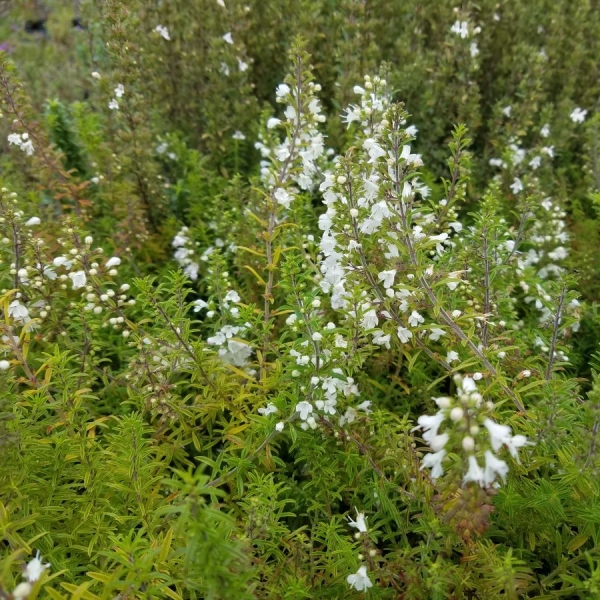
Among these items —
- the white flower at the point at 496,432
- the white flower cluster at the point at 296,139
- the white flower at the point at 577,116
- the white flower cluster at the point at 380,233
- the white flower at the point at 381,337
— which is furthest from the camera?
the white flower at the point at 577,116

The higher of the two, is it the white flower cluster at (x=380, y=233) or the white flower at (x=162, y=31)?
the white flower at (x=162, y=31)

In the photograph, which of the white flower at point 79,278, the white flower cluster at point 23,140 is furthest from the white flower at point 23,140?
the white flower at point 79,278

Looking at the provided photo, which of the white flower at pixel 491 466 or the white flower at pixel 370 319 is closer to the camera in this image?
the white flower at pixel 491 466

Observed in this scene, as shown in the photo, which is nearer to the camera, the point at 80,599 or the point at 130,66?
the point at 80,599

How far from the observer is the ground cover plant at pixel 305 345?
7.46ft

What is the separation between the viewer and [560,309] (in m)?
2.79

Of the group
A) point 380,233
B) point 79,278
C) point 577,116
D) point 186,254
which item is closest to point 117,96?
point 186,254

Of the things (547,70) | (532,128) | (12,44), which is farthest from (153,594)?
(12,44)

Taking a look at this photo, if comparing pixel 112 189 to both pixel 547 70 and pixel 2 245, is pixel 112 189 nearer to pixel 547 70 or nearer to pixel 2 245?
pixel 2 245

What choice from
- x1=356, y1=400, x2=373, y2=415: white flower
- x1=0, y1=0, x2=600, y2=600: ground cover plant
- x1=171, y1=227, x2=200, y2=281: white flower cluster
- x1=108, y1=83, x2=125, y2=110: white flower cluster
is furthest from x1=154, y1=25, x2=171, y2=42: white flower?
x1=356, y1=400, x2=373, y2=415: white flower

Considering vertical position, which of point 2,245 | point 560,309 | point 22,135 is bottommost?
point 560,309

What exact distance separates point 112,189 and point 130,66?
959 millimetres

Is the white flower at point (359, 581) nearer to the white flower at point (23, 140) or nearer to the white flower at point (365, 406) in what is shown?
the white flower at point (365, 406)

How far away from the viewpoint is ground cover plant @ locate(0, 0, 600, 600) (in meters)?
2.27
